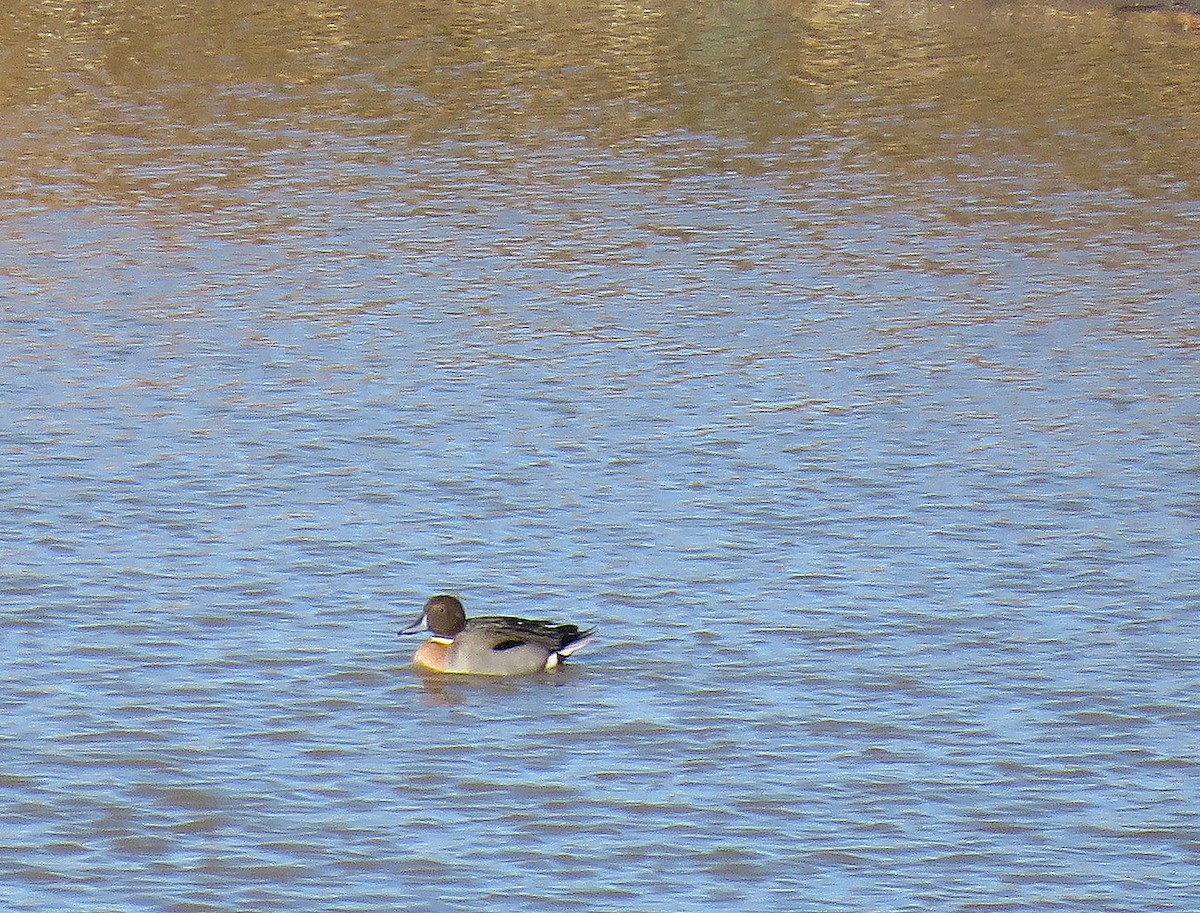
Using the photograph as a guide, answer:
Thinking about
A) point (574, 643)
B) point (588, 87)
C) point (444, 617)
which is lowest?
point (574, 643)

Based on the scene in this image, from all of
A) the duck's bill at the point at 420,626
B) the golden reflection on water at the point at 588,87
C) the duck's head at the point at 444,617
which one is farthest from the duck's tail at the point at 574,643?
the golden reflection on water at the point at 588,87

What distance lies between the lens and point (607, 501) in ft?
44.9

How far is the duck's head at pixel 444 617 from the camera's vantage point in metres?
11.1

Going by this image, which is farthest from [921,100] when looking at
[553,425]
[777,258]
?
[553,425]

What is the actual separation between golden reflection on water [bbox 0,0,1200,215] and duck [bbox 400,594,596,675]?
11.8 m

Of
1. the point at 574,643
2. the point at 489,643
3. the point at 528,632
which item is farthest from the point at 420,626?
the point at 574,643

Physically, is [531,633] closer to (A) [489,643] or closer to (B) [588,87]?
(A) [489,643]

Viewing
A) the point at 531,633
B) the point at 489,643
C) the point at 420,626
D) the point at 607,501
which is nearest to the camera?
the point at 531,633

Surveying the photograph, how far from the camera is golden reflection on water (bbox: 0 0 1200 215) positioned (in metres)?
24.6

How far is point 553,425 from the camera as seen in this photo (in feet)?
50.2

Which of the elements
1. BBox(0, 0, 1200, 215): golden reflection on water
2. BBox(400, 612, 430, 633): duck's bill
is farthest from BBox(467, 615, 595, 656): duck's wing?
BBox(0, 0, 1200, 215): golden reflection on water

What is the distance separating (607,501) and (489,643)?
2.80 meters

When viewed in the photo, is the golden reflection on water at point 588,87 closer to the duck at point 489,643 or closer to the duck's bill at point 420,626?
the duck's bill at point 420,626

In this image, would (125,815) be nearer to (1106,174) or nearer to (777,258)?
(777,258)
